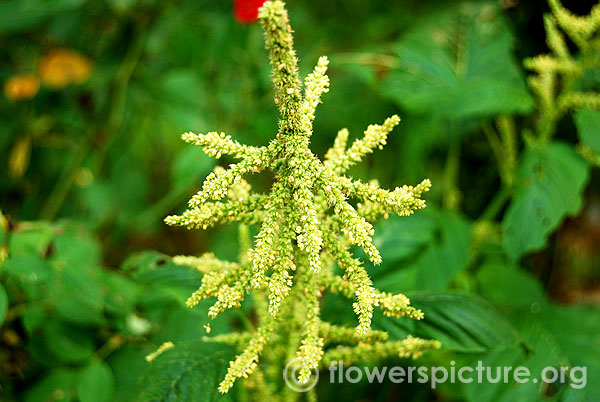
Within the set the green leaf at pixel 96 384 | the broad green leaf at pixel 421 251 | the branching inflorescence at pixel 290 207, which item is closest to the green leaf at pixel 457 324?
the branching inflorescence at pixel 290 207

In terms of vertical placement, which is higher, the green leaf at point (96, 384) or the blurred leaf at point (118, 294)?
the blurred leaf at point (118, 294)

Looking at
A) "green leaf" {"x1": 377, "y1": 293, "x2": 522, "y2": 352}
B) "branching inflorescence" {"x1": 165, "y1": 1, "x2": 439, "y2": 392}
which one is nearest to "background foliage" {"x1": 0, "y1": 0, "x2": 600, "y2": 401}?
"green leaf" {"x1": 377, "y1": 293, "x2": 522, "y2": 352}

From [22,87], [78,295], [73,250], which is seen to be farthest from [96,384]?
[22,87]

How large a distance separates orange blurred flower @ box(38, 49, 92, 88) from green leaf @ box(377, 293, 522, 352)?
2.11 m

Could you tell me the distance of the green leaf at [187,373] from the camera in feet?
3.74

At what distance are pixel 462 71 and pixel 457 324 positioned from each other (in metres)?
1.22

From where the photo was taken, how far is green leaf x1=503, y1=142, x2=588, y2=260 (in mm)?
1618

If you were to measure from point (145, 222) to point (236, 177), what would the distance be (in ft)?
6.08

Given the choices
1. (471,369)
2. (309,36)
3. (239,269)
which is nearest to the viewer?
(239,269)

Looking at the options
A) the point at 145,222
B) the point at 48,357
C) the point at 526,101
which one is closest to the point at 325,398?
the point at 48,357

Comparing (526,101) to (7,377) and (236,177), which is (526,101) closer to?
(236,177)

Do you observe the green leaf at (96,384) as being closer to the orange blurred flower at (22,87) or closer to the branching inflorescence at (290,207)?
the branching inflorescence at (290,207)

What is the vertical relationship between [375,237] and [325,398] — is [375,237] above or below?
above

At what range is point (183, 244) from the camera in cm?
326
